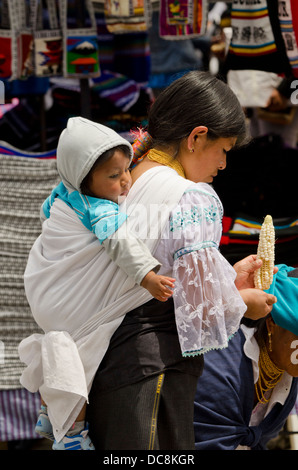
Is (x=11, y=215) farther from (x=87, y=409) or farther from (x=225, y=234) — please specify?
(x=87, y=409)

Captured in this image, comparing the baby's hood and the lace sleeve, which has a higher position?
the baby's hood

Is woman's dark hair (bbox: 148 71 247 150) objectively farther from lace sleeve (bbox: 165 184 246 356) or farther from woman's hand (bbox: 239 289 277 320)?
woman's hand (bbox: 239 289 277 320)

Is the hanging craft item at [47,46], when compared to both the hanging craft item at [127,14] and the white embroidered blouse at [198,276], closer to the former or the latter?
the hanging craft item at [127,14]

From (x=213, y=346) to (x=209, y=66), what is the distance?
3.59 m

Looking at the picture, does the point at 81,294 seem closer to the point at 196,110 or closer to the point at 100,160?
the point at 100,160

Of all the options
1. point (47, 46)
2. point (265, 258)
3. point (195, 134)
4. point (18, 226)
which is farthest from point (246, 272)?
point (47, 46)

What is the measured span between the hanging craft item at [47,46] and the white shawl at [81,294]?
81.7 inches

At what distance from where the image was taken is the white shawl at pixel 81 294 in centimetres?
191

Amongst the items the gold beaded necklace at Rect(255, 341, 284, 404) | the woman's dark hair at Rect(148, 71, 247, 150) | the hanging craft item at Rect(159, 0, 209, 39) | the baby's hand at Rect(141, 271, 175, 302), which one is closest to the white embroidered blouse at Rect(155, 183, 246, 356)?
the baby's hand at Rect(141, 271, 175, 302)

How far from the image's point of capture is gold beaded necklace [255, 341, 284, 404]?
105 inches

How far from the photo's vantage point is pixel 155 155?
207 centimetres

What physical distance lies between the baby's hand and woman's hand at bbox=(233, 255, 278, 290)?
1.54 ft

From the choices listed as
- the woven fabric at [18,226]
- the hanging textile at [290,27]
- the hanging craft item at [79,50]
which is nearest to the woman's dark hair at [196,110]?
the woven fabric at [18,226]

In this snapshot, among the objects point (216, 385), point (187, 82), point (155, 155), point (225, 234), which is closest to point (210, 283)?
point (155, 155)
